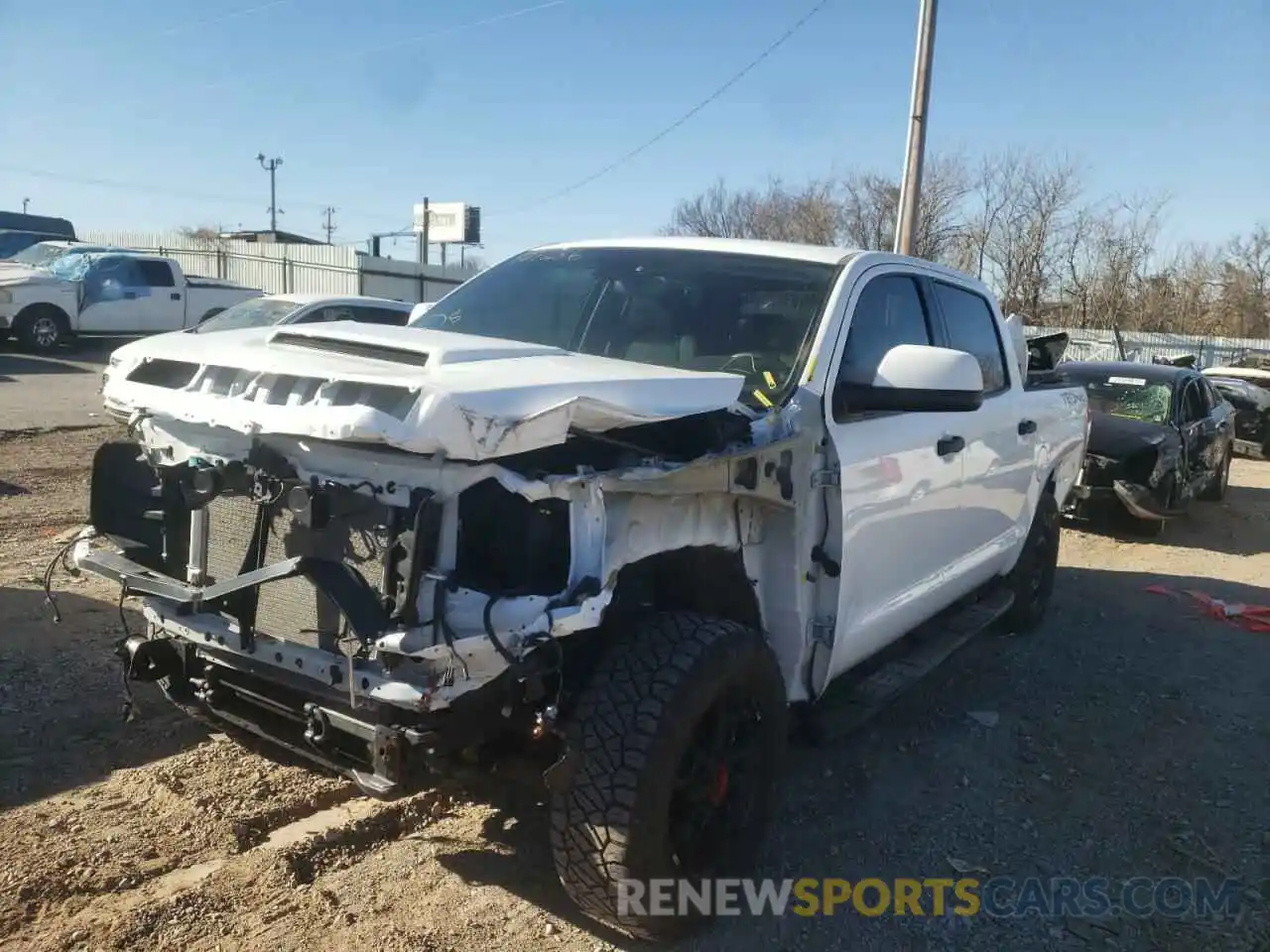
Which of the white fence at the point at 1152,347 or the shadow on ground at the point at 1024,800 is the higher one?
the white fence at the point at 1152,347

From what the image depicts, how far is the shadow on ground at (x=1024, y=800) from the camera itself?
320cm

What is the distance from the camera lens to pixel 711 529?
3.04 meters

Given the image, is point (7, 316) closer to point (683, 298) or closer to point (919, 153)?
point (919, 153)

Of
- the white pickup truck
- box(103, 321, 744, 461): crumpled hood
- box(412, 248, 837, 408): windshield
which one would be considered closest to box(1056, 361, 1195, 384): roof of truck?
box(412, 248, 837, 408): windshield

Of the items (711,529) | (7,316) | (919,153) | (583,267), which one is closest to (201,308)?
(7,316)

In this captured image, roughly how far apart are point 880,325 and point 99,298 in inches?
710

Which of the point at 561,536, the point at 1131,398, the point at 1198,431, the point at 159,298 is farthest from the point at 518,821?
the point at 159,298

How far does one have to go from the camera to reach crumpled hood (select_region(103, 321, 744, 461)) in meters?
2.30

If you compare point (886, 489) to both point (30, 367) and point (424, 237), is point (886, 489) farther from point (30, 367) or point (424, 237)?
point (424, 237)

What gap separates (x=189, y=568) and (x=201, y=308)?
18.9 m

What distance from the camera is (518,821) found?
139 inches

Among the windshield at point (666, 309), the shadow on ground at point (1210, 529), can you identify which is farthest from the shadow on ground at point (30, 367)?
the shadow on ground at point (1210, 529)

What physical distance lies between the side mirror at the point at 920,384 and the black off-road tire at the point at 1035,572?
8.87 feet

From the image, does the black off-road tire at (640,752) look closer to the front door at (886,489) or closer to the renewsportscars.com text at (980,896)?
the renewsportscars.com text at (980,896)
